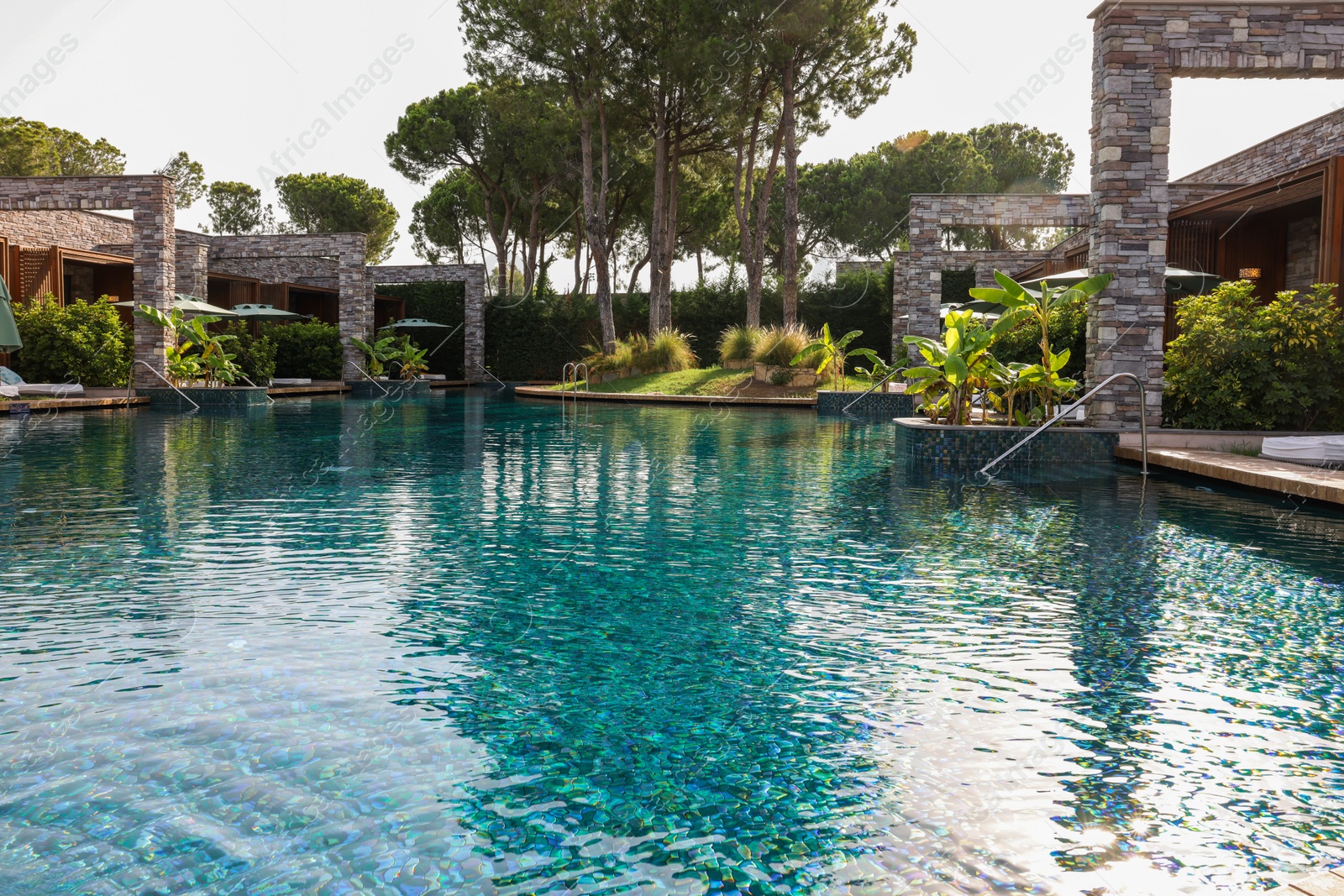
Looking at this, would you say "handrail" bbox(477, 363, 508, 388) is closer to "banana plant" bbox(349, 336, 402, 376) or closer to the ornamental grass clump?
"banana plant" bbox(349, 336, 402, 376)

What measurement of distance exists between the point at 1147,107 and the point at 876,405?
775cm

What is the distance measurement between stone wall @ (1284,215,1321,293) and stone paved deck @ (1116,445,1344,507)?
811 cm

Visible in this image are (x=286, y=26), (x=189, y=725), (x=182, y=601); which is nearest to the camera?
(x=189, y=725)

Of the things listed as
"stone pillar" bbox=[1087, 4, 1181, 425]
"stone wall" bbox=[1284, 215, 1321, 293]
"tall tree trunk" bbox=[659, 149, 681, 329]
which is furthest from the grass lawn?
"stone pillar" bbox=[1087, 4, 1181, 425]

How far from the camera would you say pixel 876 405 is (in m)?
18.4

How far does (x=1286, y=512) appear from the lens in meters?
7.52

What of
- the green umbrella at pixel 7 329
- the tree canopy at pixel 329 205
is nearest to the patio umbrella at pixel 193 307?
the green umbrella at pixel 7 329

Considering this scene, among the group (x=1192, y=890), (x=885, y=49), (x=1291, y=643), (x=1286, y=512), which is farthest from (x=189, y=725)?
(x=885, y=49)

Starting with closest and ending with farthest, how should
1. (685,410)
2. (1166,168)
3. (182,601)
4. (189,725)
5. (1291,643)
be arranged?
(189,725) → (1291,643) → (182,601) → (1166,168) → (685,410)

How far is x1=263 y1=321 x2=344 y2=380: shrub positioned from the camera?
1148 inches

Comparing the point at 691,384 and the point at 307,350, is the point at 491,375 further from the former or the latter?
the point at 691,384

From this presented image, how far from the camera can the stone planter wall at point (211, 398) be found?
19.2m

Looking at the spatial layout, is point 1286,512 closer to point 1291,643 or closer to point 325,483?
point 1291,643

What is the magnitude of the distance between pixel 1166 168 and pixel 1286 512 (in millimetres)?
5742
